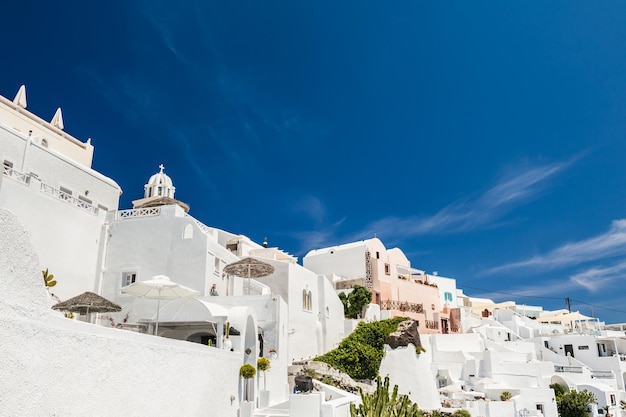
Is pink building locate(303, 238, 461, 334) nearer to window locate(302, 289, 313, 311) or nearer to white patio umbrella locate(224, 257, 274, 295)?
window locate(302, 289, 313, 311)

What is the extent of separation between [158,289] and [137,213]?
11102 millimetres

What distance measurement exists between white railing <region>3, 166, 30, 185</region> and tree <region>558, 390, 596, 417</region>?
40.7 metres

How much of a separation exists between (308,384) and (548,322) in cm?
5918

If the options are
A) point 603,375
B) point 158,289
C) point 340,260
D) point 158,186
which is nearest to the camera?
point 158,289

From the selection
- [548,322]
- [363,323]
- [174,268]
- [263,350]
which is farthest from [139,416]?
[548,322]

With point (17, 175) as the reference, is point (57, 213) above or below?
below

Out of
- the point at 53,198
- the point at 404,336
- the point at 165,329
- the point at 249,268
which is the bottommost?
the point at 165,329

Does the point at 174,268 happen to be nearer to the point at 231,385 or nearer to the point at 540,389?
the point at 231,385

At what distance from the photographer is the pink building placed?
4634 cm

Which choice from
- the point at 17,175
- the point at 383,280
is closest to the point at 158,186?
the point at 17,175

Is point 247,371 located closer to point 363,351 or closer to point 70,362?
point 70,362

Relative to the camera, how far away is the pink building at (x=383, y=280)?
46.3 meters

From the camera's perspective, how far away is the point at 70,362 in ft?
30.2

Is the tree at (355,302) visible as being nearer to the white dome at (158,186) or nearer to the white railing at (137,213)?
the white dome at (158,186)
